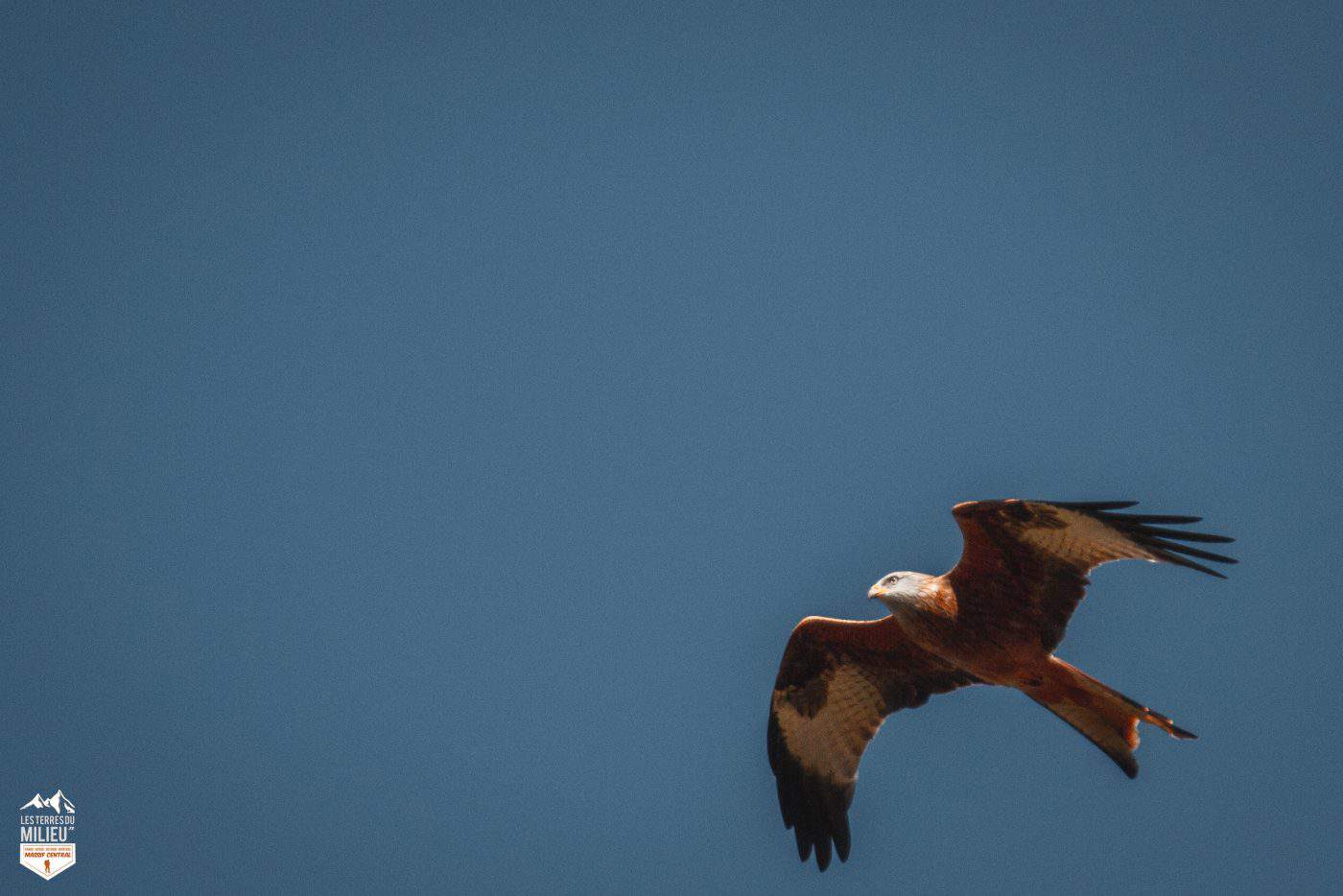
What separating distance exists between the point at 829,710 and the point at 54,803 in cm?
2676

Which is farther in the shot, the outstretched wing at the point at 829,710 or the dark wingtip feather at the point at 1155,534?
the outstretched wing at the point at 829,710

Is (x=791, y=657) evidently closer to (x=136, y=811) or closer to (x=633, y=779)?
(x=633, y=779)

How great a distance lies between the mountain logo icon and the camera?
28548 millimetres

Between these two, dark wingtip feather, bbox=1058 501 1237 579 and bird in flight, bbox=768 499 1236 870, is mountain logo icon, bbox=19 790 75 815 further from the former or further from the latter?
dark wingtip feather, bbox=1058 501 1237 579

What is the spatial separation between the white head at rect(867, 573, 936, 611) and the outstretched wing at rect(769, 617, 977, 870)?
3.15ft

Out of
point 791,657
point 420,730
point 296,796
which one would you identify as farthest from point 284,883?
point 791,657

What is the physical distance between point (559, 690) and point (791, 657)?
2536cm

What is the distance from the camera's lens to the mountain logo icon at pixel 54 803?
28.5m
